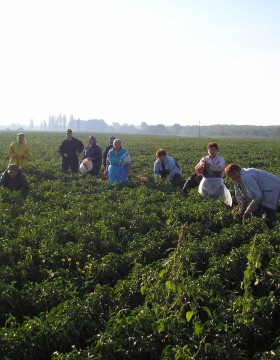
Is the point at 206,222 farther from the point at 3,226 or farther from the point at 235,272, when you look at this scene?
the point at 3,226

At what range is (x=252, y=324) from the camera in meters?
4.26

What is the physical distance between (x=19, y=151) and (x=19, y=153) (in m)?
0.08

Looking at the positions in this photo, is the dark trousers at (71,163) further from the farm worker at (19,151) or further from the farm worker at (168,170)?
the farm worker at (168,170)

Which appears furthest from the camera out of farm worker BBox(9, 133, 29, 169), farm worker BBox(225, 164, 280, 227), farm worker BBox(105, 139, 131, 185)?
farm worker BBox(9, 133, 29, 169)

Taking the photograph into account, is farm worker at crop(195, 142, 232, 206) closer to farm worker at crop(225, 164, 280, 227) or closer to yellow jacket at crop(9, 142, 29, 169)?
farm worker at crop(225, 164, 280, 227)

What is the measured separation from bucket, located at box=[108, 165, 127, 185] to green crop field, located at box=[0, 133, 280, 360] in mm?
2866

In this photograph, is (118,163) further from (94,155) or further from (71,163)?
(71,163)

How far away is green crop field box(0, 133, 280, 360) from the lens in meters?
4.10

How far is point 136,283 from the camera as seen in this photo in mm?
5250

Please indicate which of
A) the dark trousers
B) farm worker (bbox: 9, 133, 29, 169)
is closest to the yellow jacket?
farm worker (bbox: 9, 133, 29, 169)

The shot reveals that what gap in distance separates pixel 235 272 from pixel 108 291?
170 centimetres

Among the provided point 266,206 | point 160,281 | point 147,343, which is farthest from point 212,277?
point 266,206

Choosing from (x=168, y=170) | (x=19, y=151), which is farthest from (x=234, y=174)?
(x=19, y=151)

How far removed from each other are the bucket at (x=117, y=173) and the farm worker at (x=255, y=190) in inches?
208
